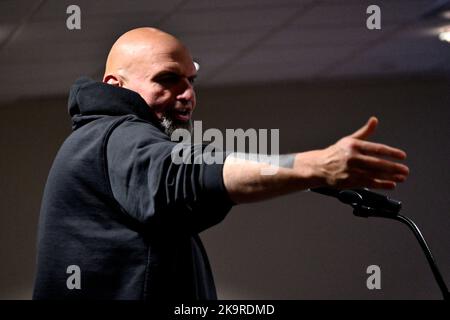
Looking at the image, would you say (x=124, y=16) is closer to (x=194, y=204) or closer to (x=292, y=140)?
(x=292, y=140)

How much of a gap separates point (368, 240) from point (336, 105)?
0.68m

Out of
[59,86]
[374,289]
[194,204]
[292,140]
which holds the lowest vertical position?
[374,289]

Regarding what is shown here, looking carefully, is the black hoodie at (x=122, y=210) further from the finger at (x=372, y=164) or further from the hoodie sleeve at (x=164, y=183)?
the finger at (x=372, y=164)

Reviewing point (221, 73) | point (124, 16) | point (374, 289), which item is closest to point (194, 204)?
point (124, 16)

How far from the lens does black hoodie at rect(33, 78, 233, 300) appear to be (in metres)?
0.58

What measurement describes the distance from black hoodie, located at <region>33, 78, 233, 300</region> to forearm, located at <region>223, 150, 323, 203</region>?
12mm

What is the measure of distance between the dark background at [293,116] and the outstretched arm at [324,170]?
2041 mm

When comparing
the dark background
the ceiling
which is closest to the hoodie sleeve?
the ceiling

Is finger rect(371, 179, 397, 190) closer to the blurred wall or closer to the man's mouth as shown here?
the man's mouth

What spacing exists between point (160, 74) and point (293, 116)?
239cm

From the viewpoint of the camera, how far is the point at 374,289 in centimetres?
309

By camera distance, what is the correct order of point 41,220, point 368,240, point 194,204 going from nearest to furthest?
point 194,204 < point 41,220 < point 368,240

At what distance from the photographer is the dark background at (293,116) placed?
2.67 meters

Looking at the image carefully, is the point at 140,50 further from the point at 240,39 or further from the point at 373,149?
the point at 240,39
